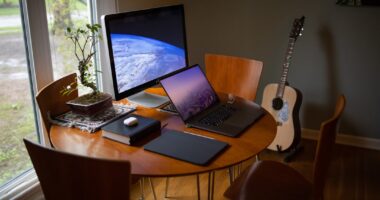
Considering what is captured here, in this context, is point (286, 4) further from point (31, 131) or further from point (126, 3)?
point (31, 131)

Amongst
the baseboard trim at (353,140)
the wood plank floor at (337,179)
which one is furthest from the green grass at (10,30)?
the baseboard trim at (353,140)

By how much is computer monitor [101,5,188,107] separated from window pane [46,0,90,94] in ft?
1.43

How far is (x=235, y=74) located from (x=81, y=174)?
139 centimetres

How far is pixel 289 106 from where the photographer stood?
8.85ft

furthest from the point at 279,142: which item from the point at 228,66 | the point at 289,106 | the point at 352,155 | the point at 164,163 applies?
the point at 164,163

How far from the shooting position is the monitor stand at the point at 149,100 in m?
1.84

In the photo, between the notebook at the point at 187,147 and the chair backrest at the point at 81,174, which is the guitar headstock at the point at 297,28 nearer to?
the notebook at the point at 187,147

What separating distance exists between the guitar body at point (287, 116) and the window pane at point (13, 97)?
63.5 inches

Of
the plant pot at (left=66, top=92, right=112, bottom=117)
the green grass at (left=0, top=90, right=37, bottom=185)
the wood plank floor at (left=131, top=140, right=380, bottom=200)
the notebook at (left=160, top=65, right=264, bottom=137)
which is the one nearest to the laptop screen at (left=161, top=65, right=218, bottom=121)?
the notebook at (left=160, top=65, right=264, bottom=137)

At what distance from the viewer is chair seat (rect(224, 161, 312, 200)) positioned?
1.52m

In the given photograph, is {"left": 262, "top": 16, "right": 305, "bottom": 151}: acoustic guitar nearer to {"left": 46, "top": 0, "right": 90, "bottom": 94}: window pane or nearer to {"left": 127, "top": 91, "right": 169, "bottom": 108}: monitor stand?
{"left": 127, "top": 91, "right": 169, "bottom": 108}: monitor stand

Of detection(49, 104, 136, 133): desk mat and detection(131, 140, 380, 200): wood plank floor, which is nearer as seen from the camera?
detection(49, 104, 136, 133): desk mat

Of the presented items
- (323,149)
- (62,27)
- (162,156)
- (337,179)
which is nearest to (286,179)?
(323,149)

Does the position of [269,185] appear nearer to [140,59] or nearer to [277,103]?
[140,59]
